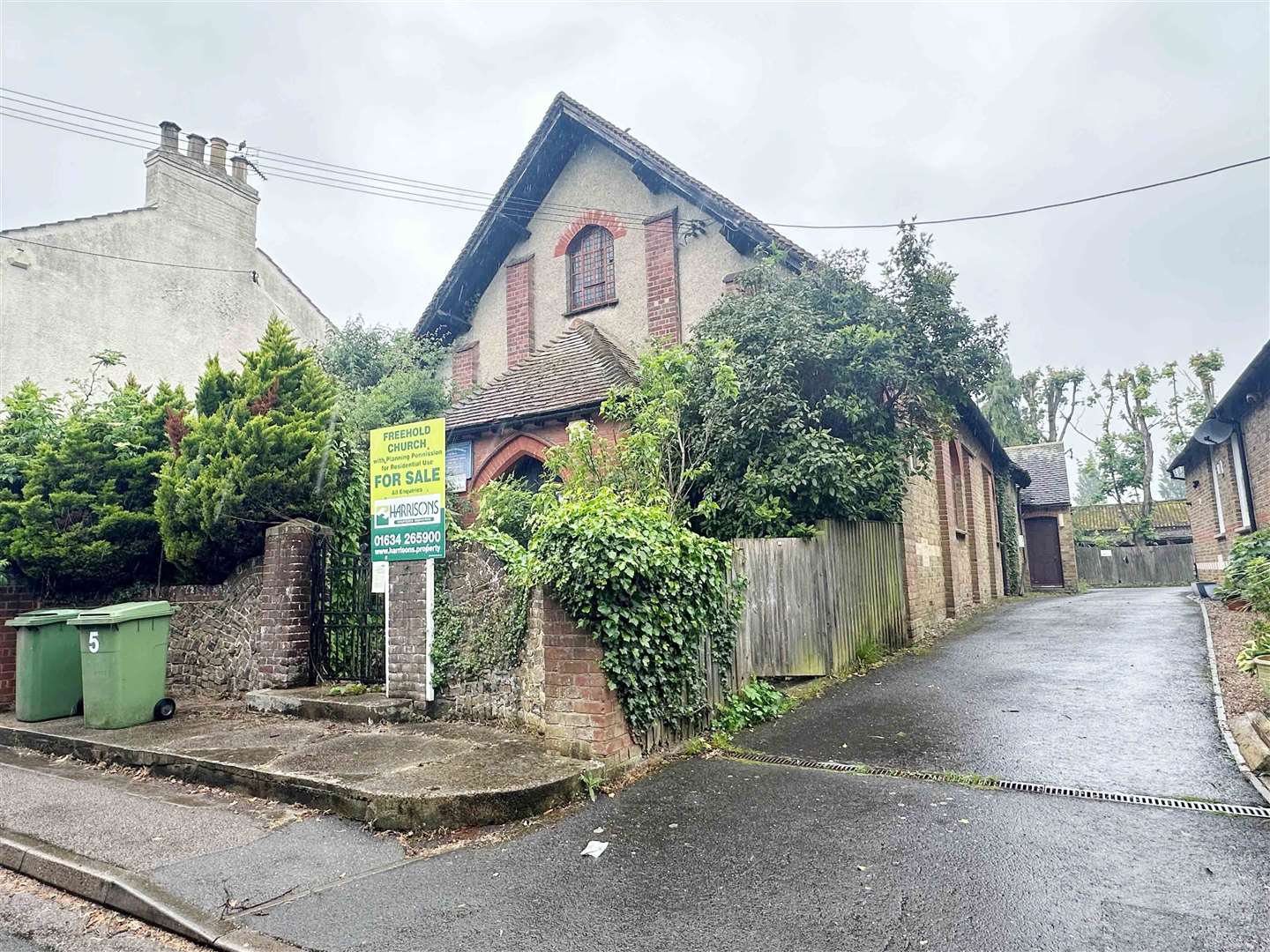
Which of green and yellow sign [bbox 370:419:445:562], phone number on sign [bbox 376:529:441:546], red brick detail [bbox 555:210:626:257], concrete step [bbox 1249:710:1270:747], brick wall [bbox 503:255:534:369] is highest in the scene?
red brick detail [bbox 555:210:626:257]

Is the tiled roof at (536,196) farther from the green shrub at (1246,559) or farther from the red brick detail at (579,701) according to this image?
the red brick detail at (579,701)

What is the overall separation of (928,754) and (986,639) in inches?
271

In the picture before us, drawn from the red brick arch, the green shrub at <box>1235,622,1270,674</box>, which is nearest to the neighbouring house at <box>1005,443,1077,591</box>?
the red brick arch

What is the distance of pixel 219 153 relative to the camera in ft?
68.0

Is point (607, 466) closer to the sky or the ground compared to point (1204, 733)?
closer to the sky

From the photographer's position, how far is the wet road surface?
207 inches

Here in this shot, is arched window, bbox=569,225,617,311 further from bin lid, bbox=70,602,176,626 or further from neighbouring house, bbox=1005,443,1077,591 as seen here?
neighbouring house, bbox=1005,443,1077,591

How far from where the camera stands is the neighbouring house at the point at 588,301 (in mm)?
13156

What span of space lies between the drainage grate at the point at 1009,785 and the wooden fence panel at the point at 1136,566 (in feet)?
102

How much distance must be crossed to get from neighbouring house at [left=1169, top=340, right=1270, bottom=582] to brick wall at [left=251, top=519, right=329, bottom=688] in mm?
14130

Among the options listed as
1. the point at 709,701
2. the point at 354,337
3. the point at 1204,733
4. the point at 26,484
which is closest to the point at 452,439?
the point at 354,337

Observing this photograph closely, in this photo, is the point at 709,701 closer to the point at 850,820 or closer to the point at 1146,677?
the point at 850,820

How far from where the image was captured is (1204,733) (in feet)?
19.5

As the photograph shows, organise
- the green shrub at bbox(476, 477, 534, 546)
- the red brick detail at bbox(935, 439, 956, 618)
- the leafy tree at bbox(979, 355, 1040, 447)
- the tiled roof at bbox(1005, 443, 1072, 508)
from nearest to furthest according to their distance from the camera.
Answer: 1. the green shrub at bbox(476, 477, 534, 546)
2. the red brick detail at bbox(935, 439, 956, 618)
3. the tiled roof at bbox(1005, 443, 1072, 508)
4. the leafy tree at bbox(979, 355, 1040, 447)
